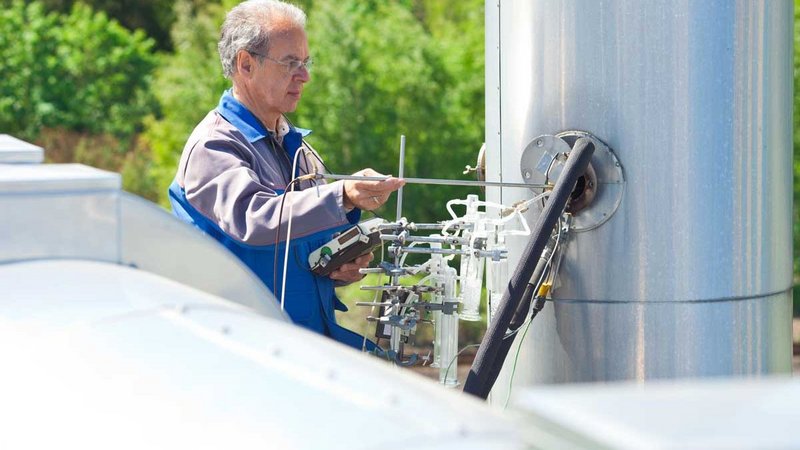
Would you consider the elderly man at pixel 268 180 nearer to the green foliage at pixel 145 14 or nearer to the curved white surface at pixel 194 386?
the curved white surface at pixel 194 386

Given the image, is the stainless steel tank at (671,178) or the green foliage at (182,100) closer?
the stainless steel tank at (671,178)

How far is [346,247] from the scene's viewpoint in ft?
12.0

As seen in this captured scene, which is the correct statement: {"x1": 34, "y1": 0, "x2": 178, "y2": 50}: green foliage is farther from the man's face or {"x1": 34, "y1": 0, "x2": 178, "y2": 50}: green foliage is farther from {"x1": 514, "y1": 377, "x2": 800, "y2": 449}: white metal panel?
{"x1": 514, "y1": 377, "x2": 800, "y2": 449}: white metal panel

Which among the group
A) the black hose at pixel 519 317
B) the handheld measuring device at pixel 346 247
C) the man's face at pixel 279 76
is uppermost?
the man's face at pixel 279 76

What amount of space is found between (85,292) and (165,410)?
548mm

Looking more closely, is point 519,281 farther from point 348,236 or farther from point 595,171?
point 348,236

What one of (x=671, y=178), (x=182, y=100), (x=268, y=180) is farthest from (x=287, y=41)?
(x=182, y=100)

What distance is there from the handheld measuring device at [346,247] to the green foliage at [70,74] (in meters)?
11.3

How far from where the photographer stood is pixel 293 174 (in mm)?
3543

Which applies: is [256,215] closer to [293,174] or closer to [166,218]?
[293,174]

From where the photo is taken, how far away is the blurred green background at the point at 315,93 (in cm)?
1008

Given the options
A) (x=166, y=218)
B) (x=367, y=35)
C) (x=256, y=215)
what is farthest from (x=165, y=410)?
(x=367, y=35)

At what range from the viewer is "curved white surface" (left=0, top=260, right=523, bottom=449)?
1452mm

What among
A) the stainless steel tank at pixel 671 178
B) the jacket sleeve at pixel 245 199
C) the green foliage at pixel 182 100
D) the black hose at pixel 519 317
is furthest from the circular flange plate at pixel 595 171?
the green foliage at pixel 182 100
